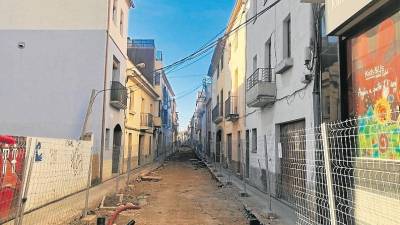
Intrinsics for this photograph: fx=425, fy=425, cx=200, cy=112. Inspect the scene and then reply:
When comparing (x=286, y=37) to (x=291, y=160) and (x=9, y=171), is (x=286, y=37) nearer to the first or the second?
(x=291, y=160)

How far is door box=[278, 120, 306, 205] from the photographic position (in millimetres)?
9875

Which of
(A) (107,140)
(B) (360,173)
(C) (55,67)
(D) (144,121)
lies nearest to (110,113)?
(A) (107,140)

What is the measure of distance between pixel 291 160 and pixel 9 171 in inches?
256

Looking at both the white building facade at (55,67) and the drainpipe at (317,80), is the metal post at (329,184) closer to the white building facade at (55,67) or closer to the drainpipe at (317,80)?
the drainpipe at (317,80)

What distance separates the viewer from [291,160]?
1071 centimetres

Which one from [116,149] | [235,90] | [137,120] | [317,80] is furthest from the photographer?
[137,120]

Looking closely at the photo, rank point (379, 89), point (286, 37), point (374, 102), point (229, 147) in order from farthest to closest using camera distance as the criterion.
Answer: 1. point (229, 147)
2. point (286, 37)
3. point (374, 102)
4. point (379, 89)

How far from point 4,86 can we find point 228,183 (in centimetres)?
1027

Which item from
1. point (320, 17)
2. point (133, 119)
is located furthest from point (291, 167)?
point (133, 119)

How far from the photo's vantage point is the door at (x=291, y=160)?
389 inches

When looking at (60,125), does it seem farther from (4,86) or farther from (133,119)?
(133,119)

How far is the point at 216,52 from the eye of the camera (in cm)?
3469

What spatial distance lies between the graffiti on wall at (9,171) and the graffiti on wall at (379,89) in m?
6.17

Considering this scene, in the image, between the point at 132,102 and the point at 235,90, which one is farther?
the point at 132,102
